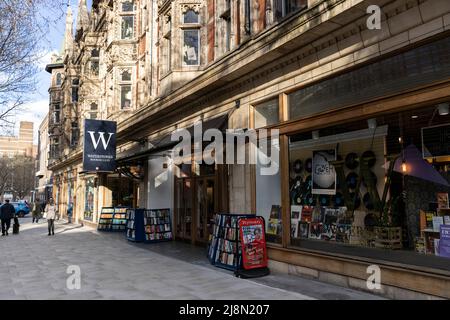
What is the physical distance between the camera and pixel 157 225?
1445cm

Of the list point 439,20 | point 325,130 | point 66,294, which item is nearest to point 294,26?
point 325,130

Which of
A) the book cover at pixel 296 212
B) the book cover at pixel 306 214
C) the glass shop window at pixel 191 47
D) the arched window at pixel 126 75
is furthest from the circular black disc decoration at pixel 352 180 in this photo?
the arched window at pixel 126 75

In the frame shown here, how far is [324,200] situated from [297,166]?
3.20 ft

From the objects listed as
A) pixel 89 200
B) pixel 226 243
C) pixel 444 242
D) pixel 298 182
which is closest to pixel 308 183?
pixel 298 182

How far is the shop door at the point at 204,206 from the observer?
12.5 meters

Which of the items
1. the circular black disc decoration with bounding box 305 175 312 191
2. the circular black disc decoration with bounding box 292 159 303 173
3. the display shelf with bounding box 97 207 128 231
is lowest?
the display shelf with bounding box 97 207 128 231

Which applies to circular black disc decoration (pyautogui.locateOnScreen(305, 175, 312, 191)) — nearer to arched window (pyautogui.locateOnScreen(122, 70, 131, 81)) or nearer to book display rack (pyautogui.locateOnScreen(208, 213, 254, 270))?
book display rack (pyautogui.locateOnScreen(208, 213, 254, 270))

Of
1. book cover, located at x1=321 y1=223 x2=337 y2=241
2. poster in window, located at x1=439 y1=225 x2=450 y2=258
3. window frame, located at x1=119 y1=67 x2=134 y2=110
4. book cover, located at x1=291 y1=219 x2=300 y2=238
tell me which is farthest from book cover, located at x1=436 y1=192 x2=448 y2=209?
window frame, located at x1=119 y1=67 x2=134 y2=110

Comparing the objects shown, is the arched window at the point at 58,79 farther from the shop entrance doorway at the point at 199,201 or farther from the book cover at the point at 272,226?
the book cover at the point at 272,226

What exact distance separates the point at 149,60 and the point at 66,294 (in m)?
13.4

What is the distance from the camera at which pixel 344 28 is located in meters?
7.25

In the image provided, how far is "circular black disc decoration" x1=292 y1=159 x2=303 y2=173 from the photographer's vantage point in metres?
9.02

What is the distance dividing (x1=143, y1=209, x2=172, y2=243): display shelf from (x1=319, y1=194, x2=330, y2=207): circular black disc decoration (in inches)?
291
